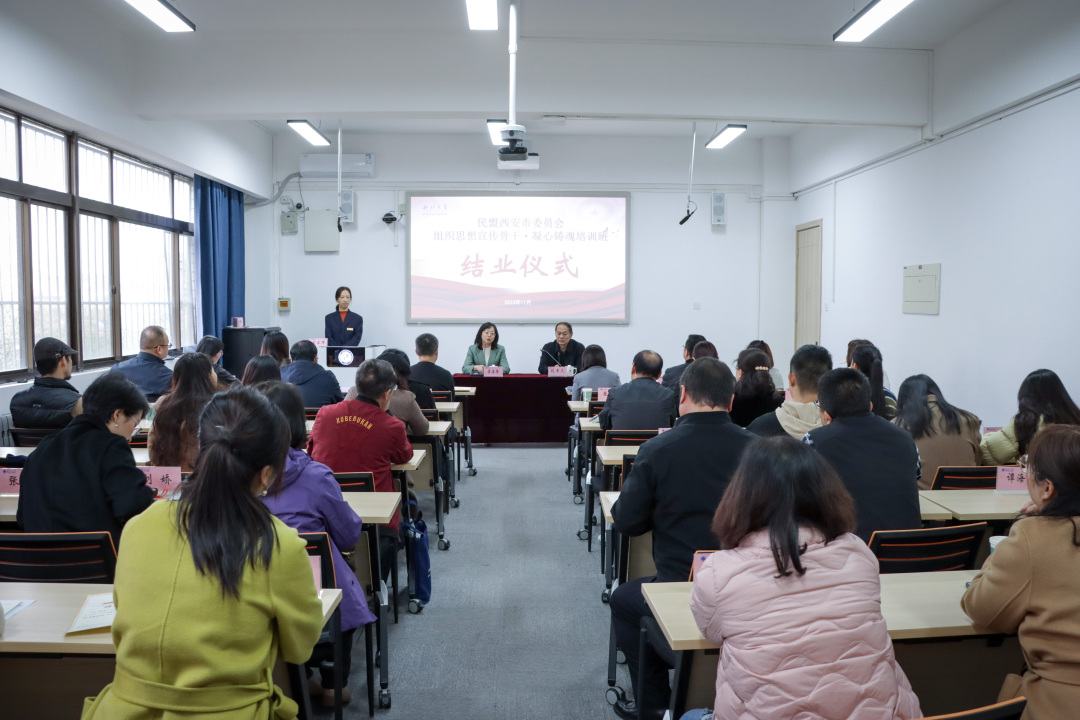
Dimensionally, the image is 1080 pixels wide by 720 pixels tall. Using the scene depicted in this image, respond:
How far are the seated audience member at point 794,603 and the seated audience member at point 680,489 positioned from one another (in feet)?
2.04

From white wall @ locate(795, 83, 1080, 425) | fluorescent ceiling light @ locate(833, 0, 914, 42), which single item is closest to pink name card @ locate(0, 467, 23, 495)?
fluorescent ceiling light @ locate(833, 0, 914, 42)

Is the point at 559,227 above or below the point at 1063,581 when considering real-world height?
above

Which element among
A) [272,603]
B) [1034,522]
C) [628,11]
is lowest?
[272,603]

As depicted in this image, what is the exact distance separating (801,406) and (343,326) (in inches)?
254

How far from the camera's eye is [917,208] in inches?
240

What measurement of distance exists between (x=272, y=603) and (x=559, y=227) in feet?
25.7

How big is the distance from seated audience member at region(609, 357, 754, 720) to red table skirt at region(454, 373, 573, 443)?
4513 millimetres

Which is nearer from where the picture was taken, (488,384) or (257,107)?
(257,107)

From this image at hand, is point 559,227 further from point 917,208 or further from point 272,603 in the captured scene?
point 272,603

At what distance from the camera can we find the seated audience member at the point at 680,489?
6.92ft

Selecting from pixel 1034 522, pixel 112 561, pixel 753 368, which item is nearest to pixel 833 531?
pixel 1034 522

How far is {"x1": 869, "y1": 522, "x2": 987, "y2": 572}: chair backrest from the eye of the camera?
2.09 m

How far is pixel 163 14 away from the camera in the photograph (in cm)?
445

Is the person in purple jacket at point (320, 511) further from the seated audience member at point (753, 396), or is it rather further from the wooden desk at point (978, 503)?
the seated audience member at point (753, 396)
